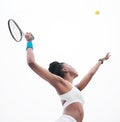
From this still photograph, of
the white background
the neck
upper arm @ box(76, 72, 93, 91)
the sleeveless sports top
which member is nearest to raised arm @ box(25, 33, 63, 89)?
the sleeveless sports top

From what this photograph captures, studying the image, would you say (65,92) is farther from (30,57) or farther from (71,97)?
(30,57)

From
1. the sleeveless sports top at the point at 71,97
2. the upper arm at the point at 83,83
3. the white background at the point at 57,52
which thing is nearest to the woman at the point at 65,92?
the sleeveless sports top at the point at 71,97

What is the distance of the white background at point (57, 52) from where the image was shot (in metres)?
7.12

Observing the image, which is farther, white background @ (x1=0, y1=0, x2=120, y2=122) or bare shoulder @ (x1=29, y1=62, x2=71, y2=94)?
white background @ (x1=0, y1=0, x2=120, y2=122)

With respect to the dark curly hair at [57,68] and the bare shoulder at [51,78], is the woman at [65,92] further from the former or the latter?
the dark curly hair at [57,68]

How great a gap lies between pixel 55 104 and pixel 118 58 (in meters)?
1.74

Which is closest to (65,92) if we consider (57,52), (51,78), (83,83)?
(51,78)

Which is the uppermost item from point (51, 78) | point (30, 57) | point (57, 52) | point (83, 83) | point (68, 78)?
point (30, 57)

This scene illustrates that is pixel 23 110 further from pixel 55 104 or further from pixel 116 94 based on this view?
pixel 116 94

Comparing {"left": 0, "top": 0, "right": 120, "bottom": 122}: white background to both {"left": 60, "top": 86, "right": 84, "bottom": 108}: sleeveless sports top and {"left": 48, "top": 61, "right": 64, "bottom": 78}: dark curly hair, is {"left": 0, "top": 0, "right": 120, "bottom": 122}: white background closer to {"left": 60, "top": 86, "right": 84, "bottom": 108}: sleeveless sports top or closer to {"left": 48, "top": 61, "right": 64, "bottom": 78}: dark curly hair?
{"left": 48, "top": 61, "right": 64, "bottom": 78}: dark curly hair

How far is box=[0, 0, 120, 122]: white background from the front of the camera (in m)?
7.12

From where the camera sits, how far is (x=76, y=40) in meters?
7.52

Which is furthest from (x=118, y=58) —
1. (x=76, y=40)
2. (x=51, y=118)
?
(x=51, y=118)

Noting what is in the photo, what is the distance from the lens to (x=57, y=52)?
7430mm
